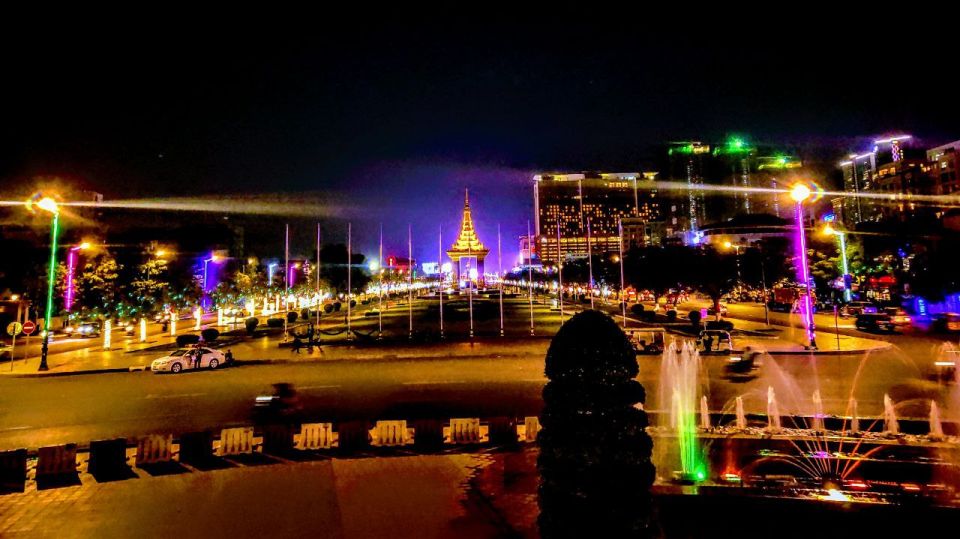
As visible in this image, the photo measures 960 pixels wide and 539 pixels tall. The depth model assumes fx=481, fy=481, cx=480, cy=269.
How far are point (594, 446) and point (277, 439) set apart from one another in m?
9.00

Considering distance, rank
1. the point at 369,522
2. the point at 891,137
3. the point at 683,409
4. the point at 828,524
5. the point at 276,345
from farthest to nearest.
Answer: the point at 891,137
the point at 276,345
the point at 683,409
the point at 369,522
the point at 828,524

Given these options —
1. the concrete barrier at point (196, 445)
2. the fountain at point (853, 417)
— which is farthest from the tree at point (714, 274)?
the concrete barrier at point (196, 445)

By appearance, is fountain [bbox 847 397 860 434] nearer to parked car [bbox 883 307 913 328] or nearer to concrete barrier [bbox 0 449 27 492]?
concrete barrier [bbox 0 449 27 492]

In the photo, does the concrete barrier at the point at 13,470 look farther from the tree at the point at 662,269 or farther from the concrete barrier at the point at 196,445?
the tree at the point at 662,269

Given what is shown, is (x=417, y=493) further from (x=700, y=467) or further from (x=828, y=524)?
(x=828, y=524)

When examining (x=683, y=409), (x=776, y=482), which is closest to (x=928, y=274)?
(x=683, y=409)

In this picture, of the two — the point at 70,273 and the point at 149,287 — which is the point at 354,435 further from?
the point at 149,287

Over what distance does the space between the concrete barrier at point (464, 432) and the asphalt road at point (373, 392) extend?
2702 millimetres

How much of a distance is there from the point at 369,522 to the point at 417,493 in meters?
1.21

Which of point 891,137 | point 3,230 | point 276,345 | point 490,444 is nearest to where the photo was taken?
point 490,444

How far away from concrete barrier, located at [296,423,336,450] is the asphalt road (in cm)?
302

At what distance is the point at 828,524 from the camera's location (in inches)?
267

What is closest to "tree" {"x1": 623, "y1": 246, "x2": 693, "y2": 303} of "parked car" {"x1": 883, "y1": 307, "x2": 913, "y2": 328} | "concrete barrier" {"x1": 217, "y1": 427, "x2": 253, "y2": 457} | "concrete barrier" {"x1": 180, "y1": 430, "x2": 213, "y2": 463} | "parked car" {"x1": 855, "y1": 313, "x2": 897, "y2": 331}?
"parked car" {"x1": 855, "y1": 313, "x2": 897, "y2": 331}

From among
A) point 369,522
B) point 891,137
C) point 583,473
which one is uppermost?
point 891,137
